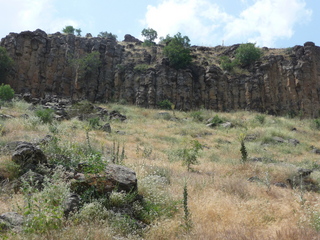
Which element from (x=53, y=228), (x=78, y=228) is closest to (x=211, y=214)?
(x=78, y=228)

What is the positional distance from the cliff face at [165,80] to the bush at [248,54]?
1177mm

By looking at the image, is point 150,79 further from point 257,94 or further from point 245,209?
point 245,209

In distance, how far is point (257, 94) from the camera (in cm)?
3338

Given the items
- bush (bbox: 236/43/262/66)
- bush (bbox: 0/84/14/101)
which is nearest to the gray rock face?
bush (bbox: 0/84/14/101)

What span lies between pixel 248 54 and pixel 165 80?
1233cm

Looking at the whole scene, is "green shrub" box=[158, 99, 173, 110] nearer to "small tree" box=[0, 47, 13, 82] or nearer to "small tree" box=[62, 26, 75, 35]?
"small tree" box=[0, 47, 13, 82]

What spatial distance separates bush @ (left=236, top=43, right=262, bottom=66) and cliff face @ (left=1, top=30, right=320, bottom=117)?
1177 millimetres

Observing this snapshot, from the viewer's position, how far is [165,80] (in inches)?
1312

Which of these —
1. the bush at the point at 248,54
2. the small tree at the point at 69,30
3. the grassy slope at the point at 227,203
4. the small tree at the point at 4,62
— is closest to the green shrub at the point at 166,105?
the bush at the point at 248,54

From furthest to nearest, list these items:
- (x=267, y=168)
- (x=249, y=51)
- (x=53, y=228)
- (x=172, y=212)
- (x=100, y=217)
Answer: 1. (x=249, y=51)
2. (x=267, y=168)
3. (x=172, y=212)
4. (x=100, y=217)
5. (x=53, y=228)

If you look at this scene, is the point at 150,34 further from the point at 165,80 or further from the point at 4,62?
the point at 4,62

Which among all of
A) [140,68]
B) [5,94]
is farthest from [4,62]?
[140,68]

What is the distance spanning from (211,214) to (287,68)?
34.0 metres

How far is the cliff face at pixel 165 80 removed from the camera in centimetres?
3206
